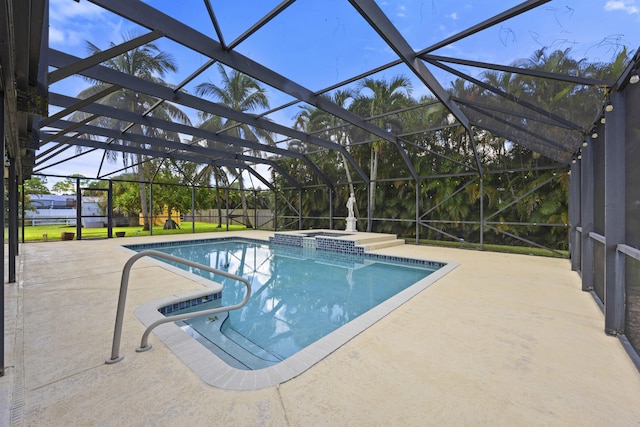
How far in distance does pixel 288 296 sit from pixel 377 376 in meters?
2.85

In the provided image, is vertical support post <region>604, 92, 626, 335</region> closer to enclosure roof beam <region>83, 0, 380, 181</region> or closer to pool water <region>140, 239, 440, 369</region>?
pool water <region>140, 239, 440, 369</region>

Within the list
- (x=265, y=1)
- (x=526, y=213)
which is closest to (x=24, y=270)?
(x=265, y=1)

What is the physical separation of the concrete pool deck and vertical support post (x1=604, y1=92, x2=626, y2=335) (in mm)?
262

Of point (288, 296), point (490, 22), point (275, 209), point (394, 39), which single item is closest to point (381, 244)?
point (288, 296)

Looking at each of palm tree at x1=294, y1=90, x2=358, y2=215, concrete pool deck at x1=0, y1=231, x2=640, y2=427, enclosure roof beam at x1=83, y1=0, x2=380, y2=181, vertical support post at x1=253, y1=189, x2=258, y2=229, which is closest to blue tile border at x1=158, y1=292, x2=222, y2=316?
concrete pool deck at x1=0, y1=231, x2=640, y2=427

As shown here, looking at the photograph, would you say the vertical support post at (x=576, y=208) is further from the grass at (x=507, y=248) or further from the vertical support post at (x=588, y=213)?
the grass at (x=507, y=248)

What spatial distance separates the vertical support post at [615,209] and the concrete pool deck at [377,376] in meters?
0.26

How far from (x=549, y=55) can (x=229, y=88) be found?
896cm

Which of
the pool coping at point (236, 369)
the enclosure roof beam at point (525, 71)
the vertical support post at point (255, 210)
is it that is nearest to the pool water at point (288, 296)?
the pool coping at point (236, 369)

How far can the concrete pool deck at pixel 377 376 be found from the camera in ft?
5.06

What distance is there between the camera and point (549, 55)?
349cm

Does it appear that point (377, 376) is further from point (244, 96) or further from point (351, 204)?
point (244, 96)

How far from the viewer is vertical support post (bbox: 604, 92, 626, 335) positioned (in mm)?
2441

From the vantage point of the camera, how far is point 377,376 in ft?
6.24
